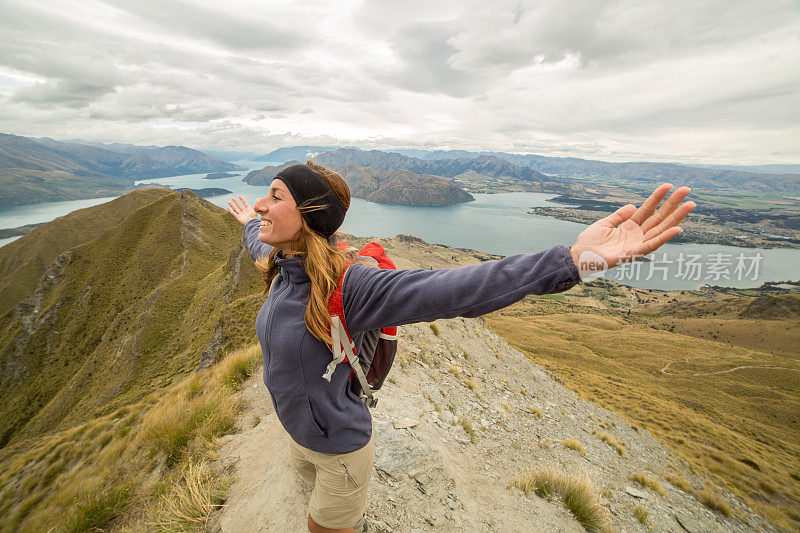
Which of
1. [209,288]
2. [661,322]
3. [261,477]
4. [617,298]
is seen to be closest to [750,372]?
[661,322]

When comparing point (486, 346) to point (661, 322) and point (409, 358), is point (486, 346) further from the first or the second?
point (661, 322)

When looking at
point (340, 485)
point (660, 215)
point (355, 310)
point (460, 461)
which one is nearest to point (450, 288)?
point (355, 310)

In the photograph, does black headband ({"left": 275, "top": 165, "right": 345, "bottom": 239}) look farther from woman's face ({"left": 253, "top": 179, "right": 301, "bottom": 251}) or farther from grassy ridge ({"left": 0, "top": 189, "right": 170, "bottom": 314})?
grassy ridge ({"left": 0, "top": 189, "right": 170, "bottom": 314})

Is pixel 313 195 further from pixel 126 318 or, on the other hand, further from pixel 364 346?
pixel 126 318

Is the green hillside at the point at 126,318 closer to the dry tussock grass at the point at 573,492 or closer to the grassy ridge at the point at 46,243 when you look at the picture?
the dry tussock grass at the point at 573,492

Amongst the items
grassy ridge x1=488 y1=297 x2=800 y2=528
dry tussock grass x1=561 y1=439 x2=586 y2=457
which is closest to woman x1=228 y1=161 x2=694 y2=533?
dry tussock grass x1=561 y1=439 x2=586 y2=457

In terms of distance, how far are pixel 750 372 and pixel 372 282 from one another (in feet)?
188

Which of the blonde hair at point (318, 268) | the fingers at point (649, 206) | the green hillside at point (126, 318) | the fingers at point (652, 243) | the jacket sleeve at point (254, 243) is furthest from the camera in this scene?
the green hillside at point (126, 318)

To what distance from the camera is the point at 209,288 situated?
104 ft

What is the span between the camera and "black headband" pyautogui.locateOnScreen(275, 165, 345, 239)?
2.31 m

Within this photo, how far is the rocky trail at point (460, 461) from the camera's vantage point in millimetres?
4324

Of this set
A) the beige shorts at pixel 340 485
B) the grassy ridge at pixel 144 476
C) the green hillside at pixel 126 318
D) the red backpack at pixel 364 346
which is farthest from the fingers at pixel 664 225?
the green hillside at pixel 126 318

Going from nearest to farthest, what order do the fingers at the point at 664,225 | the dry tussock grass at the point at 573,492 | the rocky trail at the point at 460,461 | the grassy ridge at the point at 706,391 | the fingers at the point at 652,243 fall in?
1. the fingers at the point at 652,243
2. the fingers at the point at 664,225
3. the rocky trail at the point at 460,461
4. the dry tussock grass at the point at 573,492
5. the grassy ridge at the point at 706,391

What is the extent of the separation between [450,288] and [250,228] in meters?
3.21
